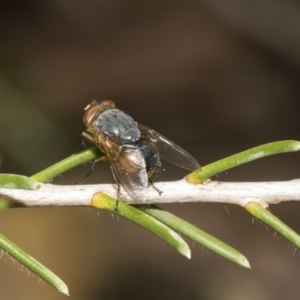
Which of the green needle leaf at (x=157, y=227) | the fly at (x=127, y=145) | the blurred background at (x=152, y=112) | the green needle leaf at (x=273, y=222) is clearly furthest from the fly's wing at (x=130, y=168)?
the blurred background at (x=152, y=112)

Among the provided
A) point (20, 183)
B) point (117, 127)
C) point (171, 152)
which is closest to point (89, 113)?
point (117, 127)

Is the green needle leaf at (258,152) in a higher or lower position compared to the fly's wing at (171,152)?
lower

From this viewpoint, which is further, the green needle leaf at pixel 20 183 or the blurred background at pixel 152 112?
the blurred background at pixel 152 112

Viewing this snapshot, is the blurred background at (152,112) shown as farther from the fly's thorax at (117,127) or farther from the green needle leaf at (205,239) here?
the green needle leaf at (205,239)

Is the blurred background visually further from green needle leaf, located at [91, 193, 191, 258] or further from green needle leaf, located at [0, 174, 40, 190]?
green needle leaf, located at [0, 174, 40, 190]

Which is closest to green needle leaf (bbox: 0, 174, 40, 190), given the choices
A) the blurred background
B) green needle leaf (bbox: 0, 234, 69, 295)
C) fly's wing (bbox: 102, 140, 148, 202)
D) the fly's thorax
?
green needle leaf (bbox: 0, 234, 69, 295)

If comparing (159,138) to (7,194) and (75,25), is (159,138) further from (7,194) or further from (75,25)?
(75,25)

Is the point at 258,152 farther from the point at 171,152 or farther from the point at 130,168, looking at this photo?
the point at 171,152
